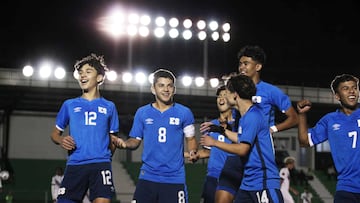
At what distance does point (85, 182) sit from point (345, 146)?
3.08m

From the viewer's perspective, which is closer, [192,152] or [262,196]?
[262,196]

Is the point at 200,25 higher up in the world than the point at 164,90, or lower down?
higher up

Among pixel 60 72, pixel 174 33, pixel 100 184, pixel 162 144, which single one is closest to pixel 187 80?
pixel 174 33

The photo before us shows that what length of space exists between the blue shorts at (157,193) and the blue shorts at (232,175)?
65cm

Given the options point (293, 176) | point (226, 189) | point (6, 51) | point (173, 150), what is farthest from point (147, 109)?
point (6, 51)

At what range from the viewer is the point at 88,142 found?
7570mm

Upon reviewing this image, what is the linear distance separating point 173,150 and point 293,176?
28705 mm

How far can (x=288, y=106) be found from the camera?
7.98 meters

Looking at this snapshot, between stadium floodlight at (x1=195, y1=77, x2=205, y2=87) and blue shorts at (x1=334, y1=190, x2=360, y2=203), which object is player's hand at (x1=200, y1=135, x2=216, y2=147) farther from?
stadium floodlight at (x1=195, y1=77, x2=205, y2=87)

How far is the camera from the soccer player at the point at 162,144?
304 inches

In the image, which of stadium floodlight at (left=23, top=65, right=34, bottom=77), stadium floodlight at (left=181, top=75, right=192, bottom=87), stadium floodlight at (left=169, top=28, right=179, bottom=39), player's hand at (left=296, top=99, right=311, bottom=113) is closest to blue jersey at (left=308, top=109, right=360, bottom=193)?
player's hand at (left=296, top=99, right=311, bottom=113)

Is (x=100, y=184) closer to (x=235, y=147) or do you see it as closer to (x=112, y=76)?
(x=235, y=147)

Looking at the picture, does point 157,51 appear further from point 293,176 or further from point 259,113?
point 259,113

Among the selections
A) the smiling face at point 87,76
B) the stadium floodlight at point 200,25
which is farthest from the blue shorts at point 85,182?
the stadium floodlight at point 200,25
